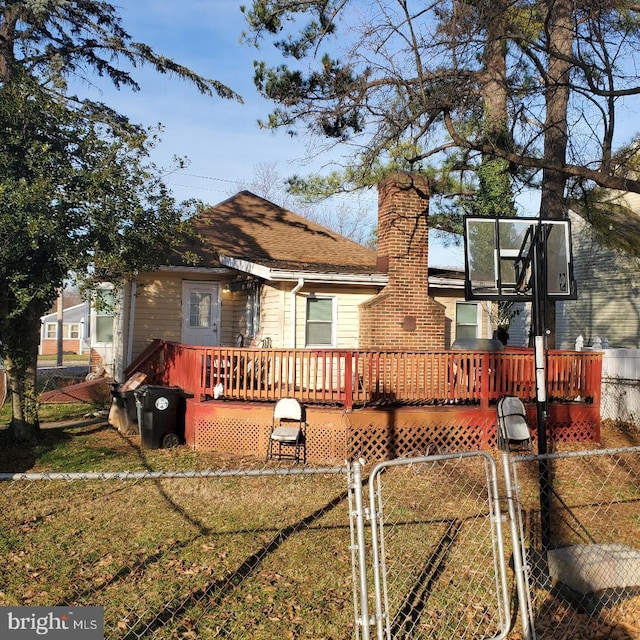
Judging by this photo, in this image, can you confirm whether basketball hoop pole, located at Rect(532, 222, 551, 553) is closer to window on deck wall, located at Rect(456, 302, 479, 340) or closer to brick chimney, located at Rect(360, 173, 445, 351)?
brick chimney, located at Rect(360, 173, 445, 351)

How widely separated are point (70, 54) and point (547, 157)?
1155cm

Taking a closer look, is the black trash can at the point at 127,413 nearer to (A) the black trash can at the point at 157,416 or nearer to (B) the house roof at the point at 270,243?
(A) the black trash can at the point at 157,416

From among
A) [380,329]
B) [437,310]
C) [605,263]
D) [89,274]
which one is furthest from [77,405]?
[605,263]

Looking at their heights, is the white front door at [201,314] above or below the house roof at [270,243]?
below

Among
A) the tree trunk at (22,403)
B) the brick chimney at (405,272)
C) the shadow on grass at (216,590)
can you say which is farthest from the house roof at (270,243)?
the shadow on grass at (216,590)

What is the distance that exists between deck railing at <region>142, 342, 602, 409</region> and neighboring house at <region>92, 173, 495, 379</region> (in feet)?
5.67

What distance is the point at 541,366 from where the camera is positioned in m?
5.59

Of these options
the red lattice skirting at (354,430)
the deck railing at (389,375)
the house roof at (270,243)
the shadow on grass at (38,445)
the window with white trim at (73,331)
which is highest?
the house roof at (270,243)

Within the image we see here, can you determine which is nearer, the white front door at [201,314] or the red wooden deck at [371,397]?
the red wooden deck at [371,397]

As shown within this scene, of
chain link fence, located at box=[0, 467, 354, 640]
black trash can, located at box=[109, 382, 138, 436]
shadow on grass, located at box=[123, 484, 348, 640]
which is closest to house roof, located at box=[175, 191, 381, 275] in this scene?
black trash can, located at box=[109, 382, 138, 436]

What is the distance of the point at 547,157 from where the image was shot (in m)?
11.9

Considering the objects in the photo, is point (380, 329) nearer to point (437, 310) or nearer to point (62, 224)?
point (437, 310)

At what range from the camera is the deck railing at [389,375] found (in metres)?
9.09

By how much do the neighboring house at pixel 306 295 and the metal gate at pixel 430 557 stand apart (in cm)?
430
